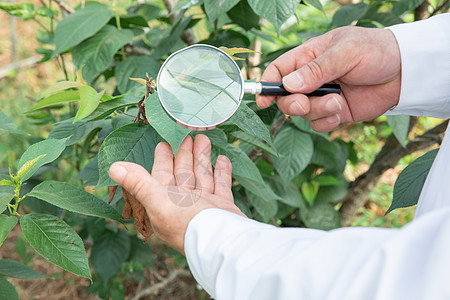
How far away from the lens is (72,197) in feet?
3.46

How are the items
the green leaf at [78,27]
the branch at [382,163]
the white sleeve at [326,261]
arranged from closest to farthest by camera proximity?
the white sleeve at [326,261] < the green leaf at [78,27] < the branch at [382,163]

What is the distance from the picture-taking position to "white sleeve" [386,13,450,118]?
48.6 inches

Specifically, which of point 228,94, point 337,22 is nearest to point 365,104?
point 228,94

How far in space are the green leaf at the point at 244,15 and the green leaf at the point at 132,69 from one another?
39cm

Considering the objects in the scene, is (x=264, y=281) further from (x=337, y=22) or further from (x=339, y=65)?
(x=337, y=22)

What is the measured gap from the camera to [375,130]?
399 cm

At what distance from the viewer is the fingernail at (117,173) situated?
37.5 inches

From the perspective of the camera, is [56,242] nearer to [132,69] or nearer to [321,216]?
[132,69]

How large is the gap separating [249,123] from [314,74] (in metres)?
0.26

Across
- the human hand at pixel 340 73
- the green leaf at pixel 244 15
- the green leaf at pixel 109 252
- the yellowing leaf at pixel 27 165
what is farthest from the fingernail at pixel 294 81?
the green leaf at pixel 109 252

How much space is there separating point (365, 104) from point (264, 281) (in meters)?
0.85

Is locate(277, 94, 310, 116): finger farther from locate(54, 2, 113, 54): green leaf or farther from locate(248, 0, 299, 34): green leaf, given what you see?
locate(54, 2, 113, 54): green leaf

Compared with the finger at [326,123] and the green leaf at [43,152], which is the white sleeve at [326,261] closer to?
the green leaf at [43,152]

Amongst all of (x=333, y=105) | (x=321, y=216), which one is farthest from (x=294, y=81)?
(x=321, y=216)
